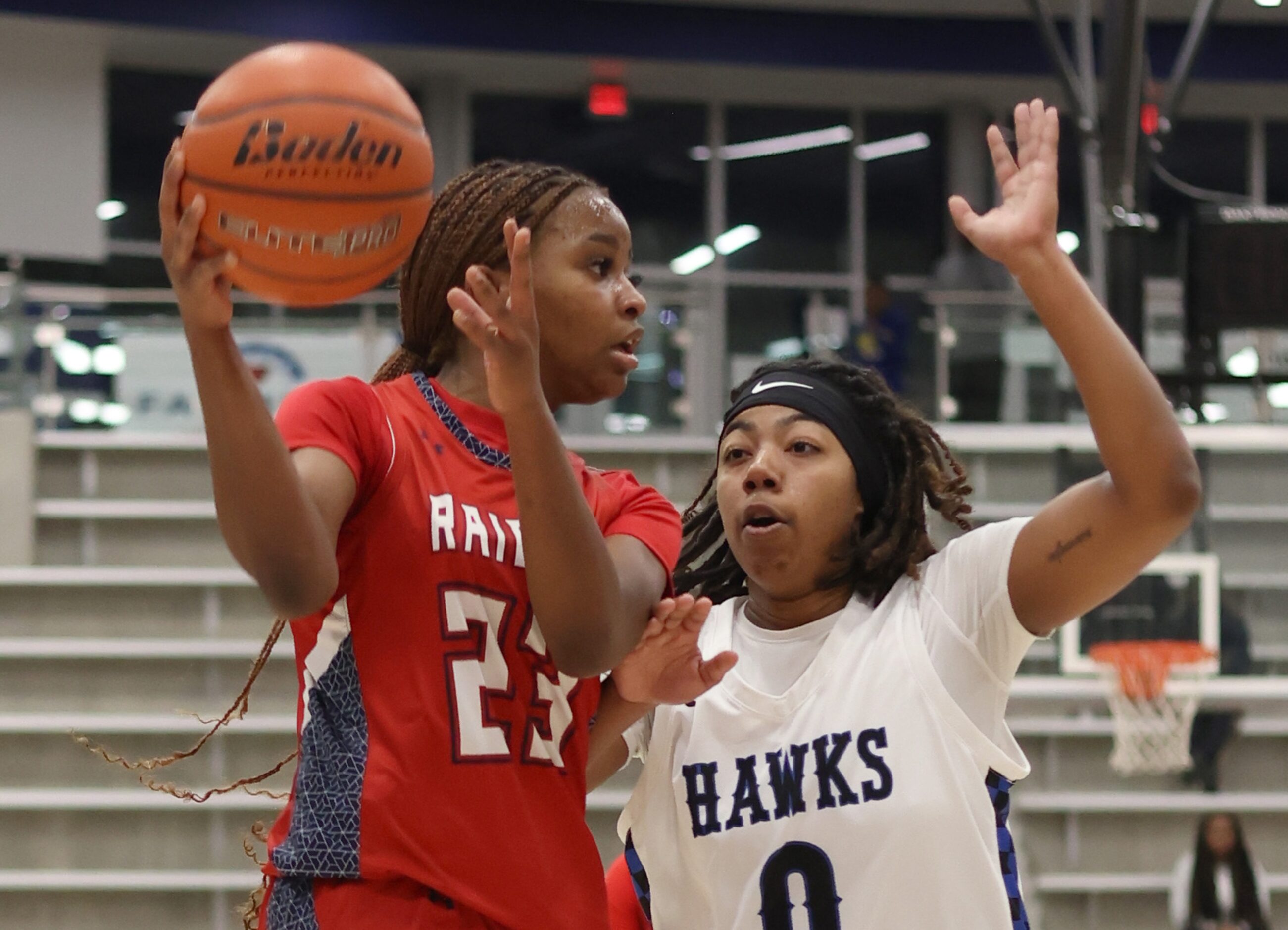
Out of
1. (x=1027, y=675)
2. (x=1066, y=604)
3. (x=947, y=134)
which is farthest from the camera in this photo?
(x=947, y=134)

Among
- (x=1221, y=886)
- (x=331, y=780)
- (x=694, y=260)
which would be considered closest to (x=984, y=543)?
(x=331, y=780)

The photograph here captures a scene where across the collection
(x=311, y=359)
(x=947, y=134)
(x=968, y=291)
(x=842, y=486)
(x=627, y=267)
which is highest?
(x=947, y=134)

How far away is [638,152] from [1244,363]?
6.46 metres

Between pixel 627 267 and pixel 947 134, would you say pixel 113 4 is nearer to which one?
pixel 947 134

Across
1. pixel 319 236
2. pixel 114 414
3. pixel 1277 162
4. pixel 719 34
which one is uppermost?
pixel 719 34

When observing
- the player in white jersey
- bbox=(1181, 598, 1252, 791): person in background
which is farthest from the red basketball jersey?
bbox=(1181, 598, 1252, 791): person in background

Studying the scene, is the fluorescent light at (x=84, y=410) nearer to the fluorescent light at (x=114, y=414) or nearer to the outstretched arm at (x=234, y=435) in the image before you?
the fluorescent light at (x=114, y=414)

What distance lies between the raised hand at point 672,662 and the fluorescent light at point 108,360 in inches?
276

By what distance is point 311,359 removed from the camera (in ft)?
28.3

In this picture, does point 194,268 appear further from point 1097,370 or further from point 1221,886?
point 1221,886

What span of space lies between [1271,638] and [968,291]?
4.25m

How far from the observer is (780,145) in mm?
12875

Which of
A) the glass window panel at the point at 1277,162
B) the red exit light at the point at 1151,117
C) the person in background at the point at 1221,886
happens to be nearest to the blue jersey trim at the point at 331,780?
the person in background at the point at 1221,886

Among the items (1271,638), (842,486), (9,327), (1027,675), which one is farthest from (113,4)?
(842,486)
